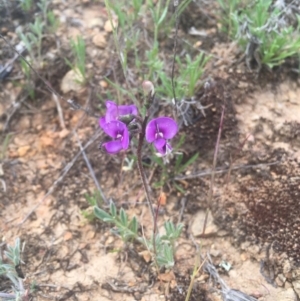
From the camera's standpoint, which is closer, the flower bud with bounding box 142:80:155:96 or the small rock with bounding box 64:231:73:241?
the flower bud with bounding box 142:80:155:96

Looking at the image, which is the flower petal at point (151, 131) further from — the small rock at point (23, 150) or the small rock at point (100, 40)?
the small rock at point (100, 40)

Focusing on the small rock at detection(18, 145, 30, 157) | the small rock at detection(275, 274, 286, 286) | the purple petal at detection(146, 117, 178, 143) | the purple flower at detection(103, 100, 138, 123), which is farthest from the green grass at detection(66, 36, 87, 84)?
the small rock at detection(275, 274, 286, 286)

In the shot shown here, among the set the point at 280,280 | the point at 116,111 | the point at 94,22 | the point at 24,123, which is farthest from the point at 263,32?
the point at 24,123

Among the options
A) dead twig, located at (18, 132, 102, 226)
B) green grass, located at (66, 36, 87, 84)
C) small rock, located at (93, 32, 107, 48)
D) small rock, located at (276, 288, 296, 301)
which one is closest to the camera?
small rock, located at (276, 288, 296, 301)

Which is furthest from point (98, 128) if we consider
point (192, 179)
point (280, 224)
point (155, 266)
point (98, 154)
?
point (280, 224)

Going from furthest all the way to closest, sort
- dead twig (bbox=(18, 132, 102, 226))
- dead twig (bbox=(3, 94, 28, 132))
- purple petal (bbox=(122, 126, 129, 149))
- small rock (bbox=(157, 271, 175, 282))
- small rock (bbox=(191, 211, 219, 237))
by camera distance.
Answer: dead twig (bbox=(3, 94, 28, 132))
dead twig (bbox=(18, 132, 102, 226))
small rock (bbox=(191, 211, 219, 237))
small rock (bbox=(157, 271, 175, 282))
purple petal (bbox=(122, 126, 129, 149))

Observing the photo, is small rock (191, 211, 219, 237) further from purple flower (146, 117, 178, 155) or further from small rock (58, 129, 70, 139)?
small rock (58, 129, 70, 139)

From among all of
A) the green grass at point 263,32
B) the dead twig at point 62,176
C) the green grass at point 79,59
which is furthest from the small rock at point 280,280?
the green grass at point 79,59

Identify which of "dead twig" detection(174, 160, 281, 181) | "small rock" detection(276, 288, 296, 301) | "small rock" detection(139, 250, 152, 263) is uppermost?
"dead twig" detection(174, 160, 281, 181)
